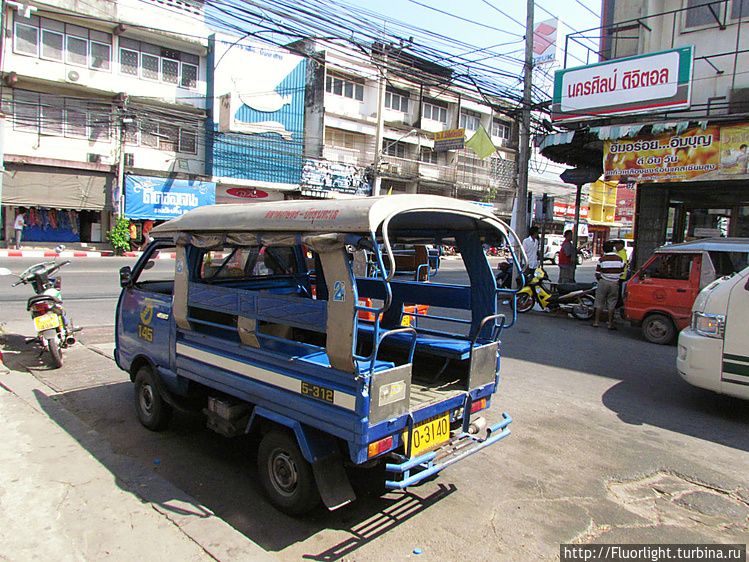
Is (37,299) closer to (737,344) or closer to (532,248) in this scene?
(737,344)

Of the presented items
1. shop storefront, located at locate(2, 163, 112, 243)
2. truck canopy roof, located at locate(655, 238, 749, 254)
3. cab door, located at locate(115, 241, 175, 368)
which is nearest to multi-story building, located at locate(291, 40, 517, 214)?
shop storefront, located at locate(2, 163, 112, 243)

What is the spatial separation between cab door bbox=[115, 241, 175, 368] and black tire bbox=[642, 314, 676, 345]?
27.4ft

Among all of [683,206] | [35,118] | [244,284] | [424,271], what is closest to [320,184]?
[35,118]

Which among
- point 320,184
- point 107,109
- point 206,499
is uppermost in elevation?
point 107,109

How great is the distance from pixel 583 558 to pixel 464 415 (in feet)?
3.74

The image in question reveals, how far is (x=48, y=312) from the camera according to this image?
6.50 meters

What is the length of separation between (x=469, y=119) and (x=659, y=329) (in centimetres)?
3236

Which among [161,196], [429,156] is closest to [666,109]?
[161,196]

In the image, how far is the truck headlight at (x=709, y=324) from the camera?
17.8 feet

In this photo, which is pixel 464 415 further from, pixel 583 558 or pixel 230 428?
pixel 230 428

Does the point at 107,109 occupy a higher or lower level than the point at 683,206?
higher

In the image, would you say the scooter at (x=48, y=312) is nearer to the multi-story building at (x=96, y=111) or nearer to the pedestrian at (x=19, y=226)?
the multi-story building at (x=96, y=111)

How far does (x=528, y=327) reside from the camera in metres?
10.6

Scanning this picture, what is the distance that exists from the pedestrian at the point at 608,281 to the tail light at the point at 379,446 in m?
8.52
